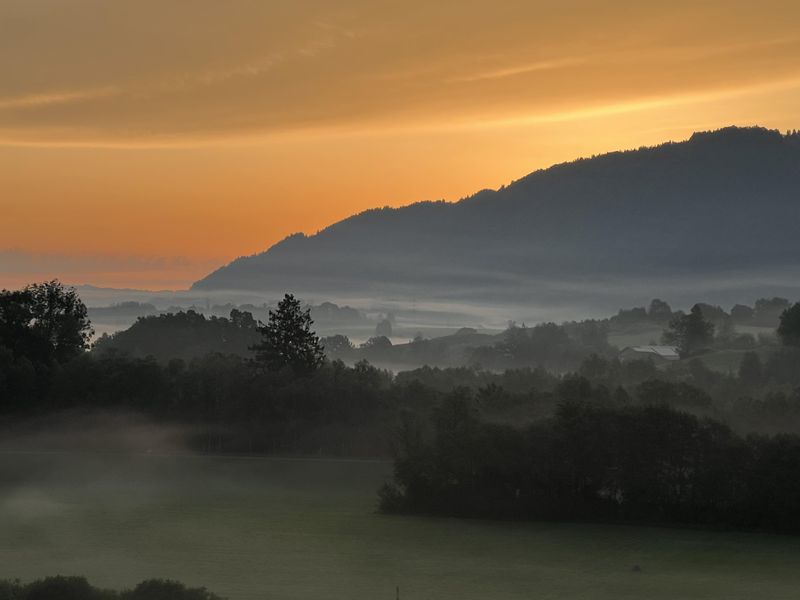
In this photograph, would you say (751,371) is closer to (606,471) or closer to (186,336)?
(186,336)

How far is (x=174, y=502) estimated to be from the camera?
6756 centimetres


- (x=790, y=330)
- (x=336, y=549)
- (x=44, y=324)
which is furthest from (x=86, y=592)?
(x=790, y=330)

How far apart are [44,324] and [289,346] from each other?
23.9m

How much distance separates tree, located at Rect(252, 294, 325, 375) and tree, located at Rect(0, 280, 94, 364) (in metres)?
18.0

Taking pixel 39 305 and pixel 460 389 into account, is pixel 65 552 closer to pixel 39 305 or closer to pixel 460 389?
pixel 460 389

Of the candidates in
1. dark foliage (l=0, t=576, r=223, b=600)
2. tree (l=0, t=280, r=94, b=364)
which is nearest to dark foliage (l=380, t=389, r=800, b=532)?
dark foliage (l=0, t=576, r=223, b=600)

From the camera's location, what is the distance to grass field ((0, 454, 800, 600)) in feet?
151

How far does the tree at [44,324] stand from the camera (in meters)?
106

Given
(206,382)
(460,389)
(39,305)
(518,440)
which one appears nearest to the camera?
(518,440)

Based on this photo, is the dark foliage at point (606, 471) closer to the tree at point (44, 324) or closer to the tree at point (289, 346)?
the tree at point (289, 346)

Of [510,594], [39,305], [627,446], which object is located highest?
[39,305]

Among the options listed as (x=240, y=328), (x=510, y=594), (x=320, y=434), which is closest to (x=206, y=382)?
(x=320, y=434)

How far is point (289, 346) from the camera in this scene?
10281 centimetres

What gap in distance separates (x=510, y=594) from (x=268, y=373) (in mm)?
53915
